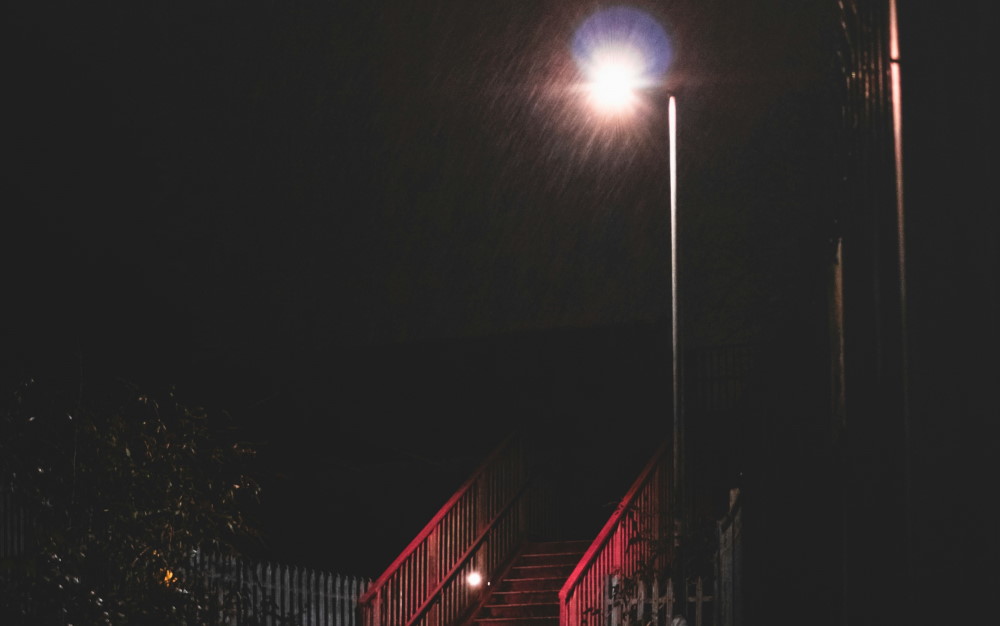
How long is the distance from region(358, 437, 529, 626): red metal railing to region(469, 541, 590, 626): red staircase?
0.75 feet

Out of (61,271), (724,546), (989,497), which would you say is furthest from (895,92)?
(61,271)

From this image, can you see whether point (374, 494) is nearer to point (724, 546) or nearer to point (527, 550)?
point (527, 550)

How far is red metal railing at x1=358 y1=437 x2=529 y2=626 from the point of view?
53.1ft

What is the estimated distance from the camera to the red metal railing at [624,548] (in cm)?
1478

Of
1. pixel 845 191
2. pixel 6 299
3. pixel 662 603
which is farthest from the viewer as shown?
pixel 6 299

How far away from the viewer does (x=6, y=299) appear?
1552 cm

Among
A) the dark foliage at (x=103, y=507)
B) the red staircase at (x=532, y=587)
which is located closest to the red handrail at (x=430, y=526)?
the red staircase at (x=532, y=587)

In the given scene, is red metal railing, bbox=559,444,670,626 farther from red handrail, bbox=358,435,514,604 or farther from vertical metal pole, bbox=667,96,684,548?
red handrail, bbox=358,435,514,604

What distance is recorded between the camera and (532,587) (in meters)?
18.2

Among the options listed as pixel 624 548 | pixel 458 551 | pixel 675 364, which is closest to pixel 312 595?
pixel 458 551

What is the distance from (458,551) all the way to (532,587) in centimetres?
121

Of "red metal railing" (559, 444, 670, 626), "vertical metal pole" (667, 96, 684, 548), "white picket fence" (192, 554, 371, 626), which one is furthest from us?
"white picket fence" (192, 554, 371, 626)

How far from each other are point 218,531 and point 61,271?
9.99m

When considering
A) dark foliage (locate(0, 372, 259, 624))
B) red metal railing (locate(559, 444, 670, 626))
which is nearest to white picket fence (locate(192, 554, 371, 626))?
red metal railing (locate(559, 444, 670, 626))
